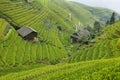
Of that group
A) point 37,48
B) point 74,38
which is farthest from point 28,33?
point 74,38

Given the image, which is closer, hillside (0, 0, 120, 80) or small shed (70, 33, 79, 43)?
hillside (0, 0, 120, 80)

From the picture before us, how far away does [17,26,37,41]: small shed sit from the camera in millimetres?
130125

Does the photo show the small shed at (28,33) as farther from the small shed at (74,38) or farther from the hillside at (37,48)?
the small shed at (74,38)

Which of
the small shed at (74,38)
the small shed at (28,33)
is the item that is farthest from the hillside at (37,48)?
the small shed at (74,38)

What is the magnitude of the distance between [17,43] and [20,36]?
523 inches

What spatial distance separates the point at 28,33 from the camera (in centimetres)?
13138

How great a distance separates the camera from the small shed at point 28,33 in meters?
130

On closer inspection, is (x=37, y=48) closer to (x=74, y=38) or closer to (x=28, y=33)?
(x=28, y=33)

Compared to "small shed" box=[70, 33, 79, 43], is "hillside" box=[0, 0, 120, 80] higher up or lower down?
higher up

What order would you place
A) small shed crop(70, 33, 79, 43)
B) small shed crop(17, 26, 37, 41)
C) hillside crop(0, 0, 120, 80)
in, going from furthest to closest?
small shed crop(70, 33, 79, 43), small shed crop(17, 26, 37, 41), hillside crop(0, 0, 120, 80)

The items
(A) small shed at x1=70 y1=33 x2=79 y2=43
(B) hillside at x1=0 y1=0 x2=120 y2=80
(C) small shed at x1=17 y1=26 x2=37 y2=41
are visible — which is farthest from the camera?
(A) small shed at x1=70 y1=33 x2=79 y2=43

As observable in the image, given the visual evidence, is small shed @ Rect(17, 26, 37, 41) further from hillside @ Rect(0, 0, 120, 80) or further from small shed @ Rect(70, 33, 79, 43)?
small shed @ Rect(70, 33, 79, 43)

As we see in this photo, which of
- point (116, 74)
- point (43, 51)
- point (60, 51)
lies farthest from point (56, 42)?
point (116, 74)

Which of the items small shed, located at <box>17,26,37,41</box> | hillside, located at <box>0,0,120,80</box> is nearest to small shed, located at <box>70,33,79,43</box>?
hillside, located at <box>0,0,120,80</box>
